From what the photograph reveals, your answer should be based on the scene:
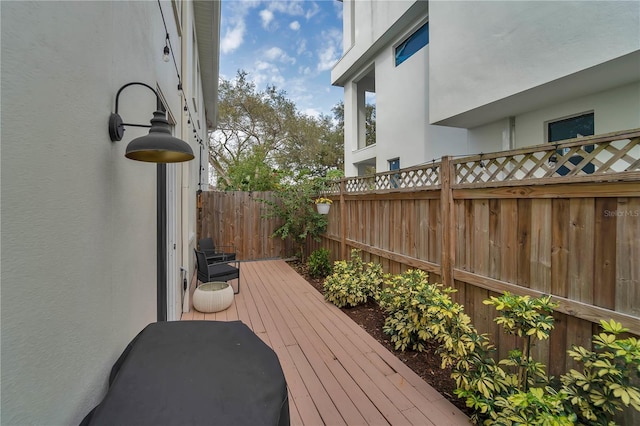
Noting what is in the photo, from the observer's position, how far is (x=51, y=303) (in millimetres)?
778

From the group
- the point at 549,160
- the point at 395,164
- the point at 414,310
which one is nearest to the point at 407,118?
the point at 395,164

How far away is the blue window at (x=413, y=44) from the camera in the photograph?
6.72m

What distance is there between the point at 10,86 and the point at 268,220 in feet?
22.4

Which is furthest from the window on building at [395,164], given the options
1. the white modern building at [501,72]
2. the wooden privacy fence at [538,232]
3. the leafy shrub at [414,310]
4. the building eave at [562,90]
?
the leafy shrub at [414,310]

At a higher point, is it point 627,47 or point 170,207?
point 627,47

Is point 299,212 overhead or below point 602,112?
below

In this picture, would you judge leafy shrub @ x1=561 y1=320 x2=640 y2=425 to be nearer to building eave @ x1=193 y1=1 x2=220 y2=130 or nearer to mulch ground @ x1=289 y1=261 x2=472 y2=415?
mulch ground @ x1=289 y1=261 x2=472 y2=415

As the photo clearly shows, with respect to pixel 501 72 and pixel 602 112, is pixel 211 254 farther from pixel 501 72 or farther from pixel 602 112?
pixel 602 112

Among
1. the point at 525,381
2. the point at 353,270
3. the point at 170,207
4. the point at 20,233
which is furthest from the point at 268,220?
the point at 20,233

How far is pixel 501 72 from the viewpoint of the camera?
4.33 m

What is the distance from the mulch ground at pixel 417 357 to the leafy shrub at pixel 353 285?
0.56 feet

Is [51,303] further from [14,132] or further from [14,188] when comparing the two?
[14,132]

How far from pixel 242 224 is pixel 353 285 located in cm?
421

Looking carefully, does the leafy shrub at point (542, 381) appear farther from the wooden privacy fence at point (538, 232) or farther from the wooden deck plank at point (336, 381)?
the wooden deck plank at point (336, 381)
